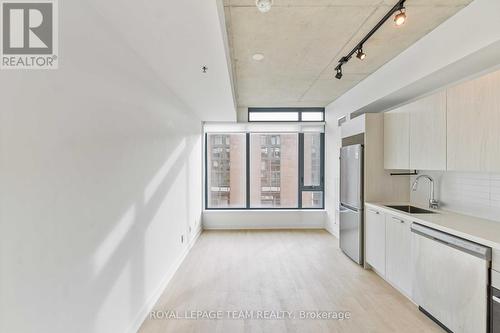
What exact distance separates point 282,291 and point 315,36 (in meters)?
2.95

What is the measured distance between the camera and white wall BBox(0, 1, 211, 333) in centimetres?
111

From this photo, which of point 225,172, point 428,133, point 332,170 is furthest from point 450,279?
point 225,172

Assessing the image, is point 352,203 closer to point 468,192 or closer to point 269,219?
point 468,192

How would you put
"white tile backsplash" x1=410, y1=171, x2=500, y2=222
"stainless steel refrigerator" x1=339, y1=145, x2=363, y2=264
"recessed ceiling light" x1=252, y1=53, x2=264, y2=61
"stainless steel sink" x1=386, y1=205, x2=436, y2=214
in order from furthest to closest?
"stainless steel refrigerator" x1=339, y1=145, x2=363, y2=264 → "stainless steel sink" x1=386, y1=205, x2=436, y2=214 → "recessed ceiling light" x1=252, y1=53, x2=264, y2=61 → "white tile backsplash" x1=410, y1=171, x2=500, y2=222

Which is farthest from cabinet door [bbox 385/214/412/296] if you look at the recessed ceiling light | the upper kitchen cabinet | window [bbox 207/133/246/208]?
window [bbox 207/133/246/208]

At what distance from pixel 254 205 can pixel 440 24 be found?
4.59 m

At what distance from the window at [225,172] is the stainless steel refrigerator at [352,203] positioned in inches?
96.5

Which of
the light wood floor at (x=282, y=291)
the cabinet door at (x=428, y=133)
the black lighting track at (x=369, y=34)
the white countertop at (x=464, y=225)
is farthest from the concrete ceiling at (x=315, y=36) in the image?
the light wood floor at (x=282, y=291)

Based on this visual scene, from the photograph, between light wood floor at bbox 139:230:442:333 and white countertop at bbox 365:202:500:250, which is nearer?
white countertop at bbox 365:202:500:250

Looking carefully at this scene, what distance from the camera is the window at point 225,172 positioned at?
19.0 feet

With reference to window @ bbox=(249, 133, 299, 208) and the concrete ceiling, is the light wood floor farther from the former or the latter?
the concrete ceiling
